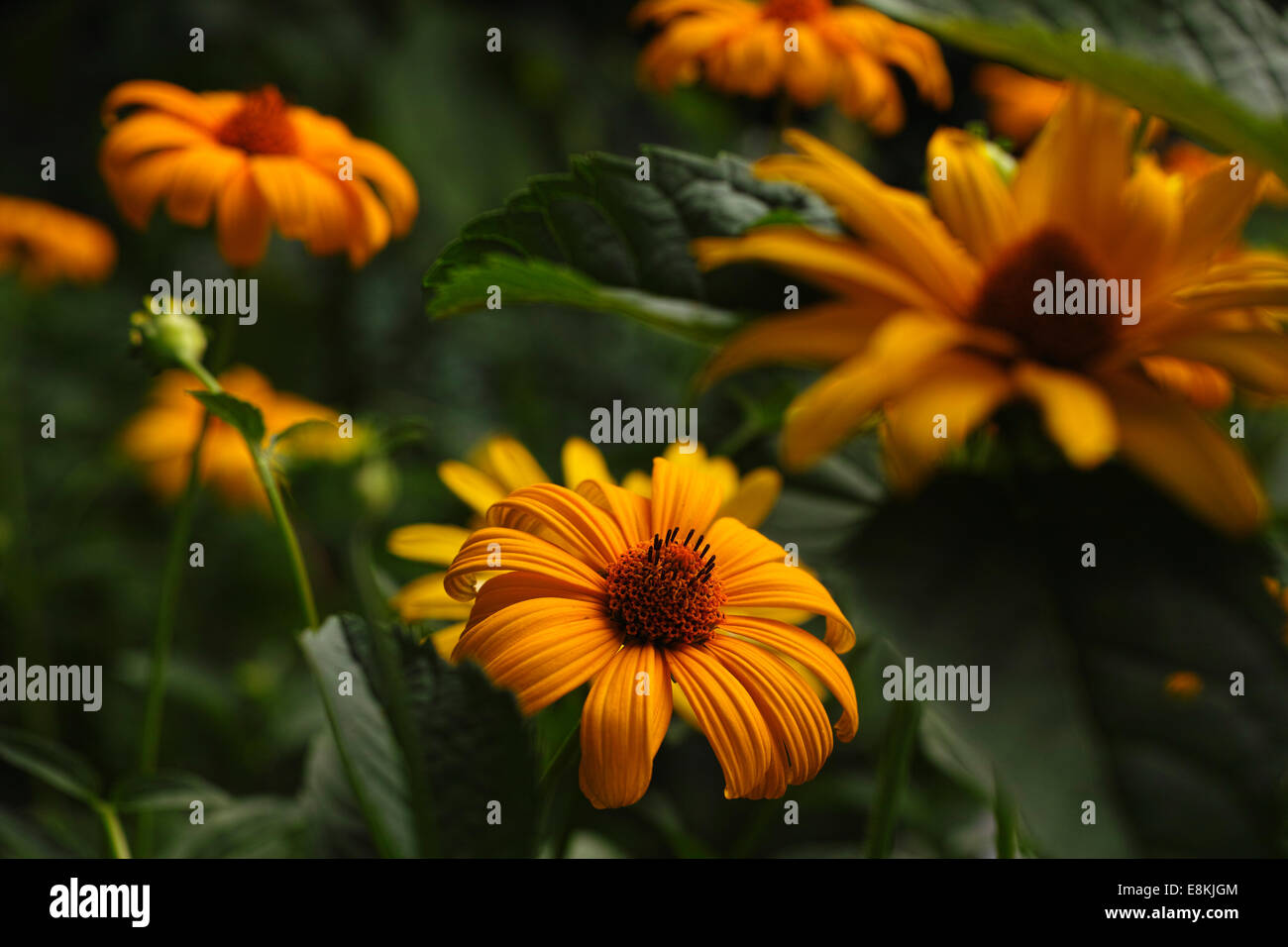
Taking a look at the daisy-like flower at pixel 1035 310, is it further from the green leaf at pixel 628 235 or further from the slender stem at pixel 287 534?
the slender stem at pixel 287 534

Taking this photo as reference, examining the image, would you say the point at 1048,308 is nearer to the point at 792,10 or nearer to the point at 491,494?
the point at 491,494

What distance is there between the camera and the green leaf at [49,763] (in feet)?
1.15

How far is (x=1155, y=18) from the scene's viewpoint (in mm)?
252

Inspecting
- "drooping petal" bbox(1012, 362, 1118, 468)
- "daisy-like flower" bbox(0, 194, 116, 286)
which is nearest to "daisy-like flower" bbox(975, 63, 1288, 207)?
"drooping petal" bbox(1012, 362, 1118, 468)

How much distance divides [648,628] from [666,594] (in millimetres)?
11

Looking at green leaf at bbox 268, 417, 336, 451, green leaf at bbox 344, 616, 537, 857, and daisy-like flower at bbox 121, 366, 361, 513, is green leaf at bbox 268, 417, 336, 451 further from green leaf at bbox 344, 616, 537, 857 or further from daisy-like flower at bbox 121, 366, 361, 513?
daisy-like flower at bbox 121, 366, 361, 513

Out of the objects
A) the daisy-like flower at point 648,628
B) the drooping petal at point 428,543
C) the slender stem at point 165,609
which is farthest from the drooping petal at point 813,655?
the slender stem at point 165,609

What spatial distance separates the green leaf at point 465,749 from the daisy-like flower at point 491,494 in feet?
0.14

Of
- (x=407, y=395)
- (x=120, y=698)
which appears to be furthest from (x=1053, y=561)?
(x=407, y=395)

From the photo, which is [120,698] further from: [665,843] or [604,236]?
[604,236]

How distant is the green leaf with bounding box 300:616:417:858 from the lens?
10.0 inches

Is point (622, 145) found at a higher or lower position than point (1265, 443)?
higher

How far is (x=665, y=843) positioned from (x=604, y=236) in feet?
1.09
